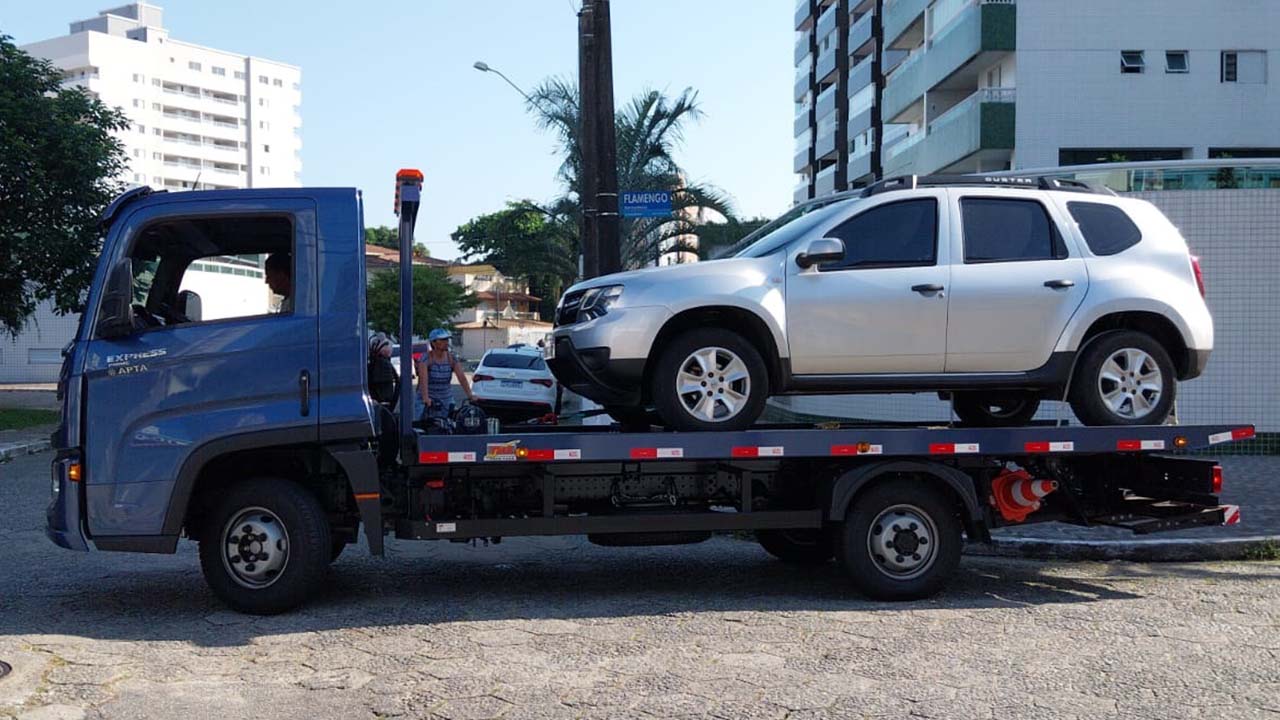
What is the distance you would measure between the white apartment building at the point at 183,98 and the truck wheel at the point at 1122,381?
9198 centimetres

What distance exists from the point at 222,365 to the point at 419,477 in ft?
4.24

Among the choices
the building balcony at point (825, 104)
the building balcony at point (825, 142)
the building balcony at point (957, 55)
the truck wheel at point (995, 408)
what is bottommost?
the truck wheel at point (995, 408)

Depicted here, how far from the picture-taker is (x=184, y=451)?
22.4ft

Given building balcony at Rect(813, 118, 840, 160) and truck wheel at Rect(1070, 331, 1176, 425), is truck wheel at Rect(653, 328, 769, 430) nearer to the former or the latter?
truck wheel at Rect(1070, 331, 1176, 425)

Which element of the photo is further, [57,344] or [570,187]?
[57,344]

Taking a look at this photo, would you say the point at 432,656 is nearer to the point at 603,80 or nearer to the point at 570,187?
the point at 603,80

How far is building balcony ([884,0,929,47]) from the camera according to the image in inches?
1495

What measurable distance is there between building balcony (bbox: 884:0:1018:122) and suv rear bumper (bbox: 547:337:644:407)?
79.1 ft

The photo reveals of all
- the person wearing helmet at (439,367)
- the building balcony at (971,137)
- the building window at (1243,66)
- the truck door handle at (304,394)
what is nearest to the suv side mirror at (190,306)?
the truck door handle at (304,394)

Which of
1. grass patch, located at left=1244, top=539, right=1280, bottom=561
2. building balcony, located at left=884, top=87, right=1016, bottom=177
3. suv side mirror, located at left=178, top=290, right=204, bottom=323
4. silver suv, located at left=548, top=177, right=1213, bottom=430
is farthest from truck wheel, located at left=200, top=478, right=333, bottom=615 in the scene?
building balcony, located at left=884, top=87, right=1016, bottom=177

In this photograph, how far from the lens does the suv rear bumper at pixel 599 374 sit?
747 centimetres

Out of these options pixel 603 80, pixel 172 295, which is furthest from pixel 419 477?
pixel 603 80

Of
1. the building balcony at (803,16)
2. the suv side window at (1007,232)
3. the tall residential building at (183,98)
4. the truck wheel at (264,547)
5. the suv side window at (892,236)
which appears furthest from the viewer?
the tall residential building at (183,98)

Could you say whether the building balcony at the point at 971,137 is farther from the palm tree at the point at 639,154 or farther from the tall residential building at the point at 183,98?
the tall residential building at the point at 183,98
